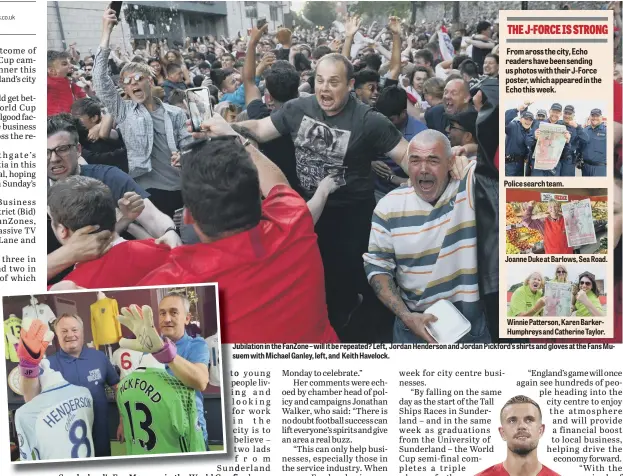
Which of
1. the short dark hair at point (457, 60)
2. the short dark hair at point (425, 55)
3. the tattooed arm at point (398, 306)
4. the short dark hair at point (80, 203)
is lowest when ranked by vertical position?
the tattooed arm at point (398, 306)

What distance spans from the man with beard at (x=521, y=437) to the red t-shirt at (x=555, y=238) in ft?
1.87

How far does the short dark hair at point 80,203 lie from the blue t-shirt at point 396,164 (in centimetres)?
103

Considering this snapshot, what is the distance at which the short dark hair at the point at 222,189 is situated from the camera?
8.68ft

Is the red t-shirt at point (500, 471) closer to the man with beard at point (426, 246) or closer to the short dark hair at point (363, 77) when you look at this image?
the man with beard at point (426, 246)

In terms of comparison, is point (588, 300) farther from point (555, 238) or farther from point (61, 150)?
point (61, 150)

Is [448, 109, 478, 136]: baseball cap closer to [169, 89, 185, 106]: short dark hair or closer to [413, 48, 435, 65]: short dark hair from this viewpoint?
[413, 48, 435, 65]: short dark hair

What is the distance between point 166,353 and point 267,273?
48cm

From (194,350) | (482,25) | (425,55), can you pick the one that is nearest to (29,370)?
(194,350)

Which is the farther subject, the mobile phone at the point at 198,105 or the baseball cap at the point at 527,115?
the mobile phone at the point at 198,105

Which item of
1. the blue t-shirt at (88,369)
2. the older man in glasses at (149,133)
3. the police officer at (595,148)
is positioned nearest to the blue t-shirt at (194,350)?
the blue t-shirt at (88,369)

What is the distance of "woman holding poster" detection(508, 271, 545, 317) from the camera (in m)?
2.69

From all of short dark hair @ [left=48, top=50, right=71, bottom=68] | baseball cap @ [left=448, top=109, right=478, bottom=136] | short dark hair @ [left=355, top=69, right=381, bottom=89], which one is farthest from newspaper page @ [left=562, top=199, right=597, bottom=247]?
short dark hair @ [left=48, top=50, right=71, bottom=68]

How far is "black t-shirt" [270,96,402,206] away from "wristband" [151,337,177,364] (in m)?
0.79

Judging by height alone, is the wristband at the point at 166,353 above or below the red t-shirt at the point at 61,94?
below
